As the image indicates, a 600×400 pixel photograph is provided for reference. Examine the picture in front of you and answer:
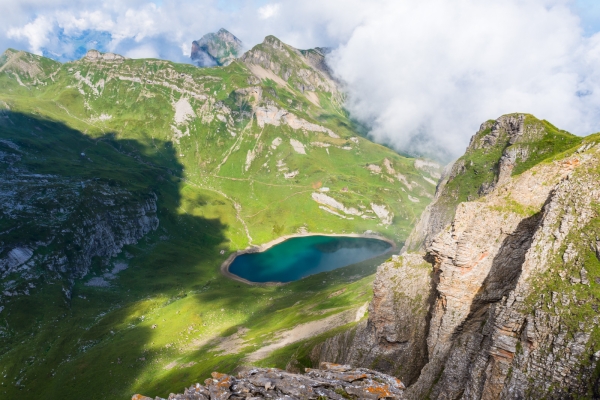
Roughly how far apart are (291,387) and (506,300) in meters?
15.7

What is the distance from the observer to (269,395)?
61.9 ft

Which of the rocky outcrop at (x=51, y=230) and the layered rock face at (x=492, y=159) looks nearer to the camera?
the layered rock face at (x=492, y=159)

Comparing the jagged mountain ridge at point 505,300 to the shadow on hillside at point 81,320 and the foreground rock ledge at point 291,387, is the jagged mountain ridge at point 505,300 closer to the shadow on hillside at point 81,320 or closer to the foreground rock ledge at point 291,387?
the foreground rock ledge at point 291,387

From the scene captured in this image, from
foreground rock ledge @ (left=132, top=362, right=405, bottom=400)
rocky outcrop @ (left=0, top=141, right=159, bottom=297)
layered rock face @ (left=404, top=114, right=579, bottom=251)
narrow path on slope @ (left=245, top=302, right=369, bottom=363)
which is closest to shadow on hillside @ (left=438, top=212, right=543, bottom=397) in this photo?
foreground rock ledge @ (left=132, top=362, right=405, bottom=400)

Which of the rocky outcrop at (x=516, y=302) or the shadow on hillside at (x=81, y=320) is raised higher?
the rocky outcrop at (x=516, y=302)

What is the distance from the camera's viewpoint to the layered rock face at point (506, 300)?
64.1 feet

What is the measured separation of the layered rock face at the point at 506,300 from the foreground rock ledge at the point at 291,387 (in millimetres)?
6532

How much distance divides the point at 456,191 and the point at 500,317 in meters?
60.5

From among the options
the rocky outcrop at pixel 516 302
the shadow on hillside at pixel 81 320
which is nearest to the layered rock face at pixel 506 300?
the rocky outcrop at pixel 516 302

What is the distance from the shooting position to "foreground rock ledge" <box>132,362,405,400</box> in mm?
19031

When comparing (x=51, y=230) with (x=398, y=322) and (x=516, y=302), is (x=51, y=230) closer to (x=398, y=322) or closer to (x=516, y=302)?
(x=398, y=322)

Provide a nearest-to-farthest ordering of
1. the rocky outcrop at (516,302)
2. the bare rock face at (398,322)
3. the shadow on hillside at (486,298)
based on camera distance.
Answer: the rocky outcrop at (516,302) < the shadow on hillside at (486,298) < the bare rock face at (398,322)

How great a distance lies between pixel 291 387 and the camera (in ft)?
64.0

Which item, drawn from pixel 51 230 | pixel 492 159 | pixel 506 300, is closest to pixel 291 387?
pixel 506 300
